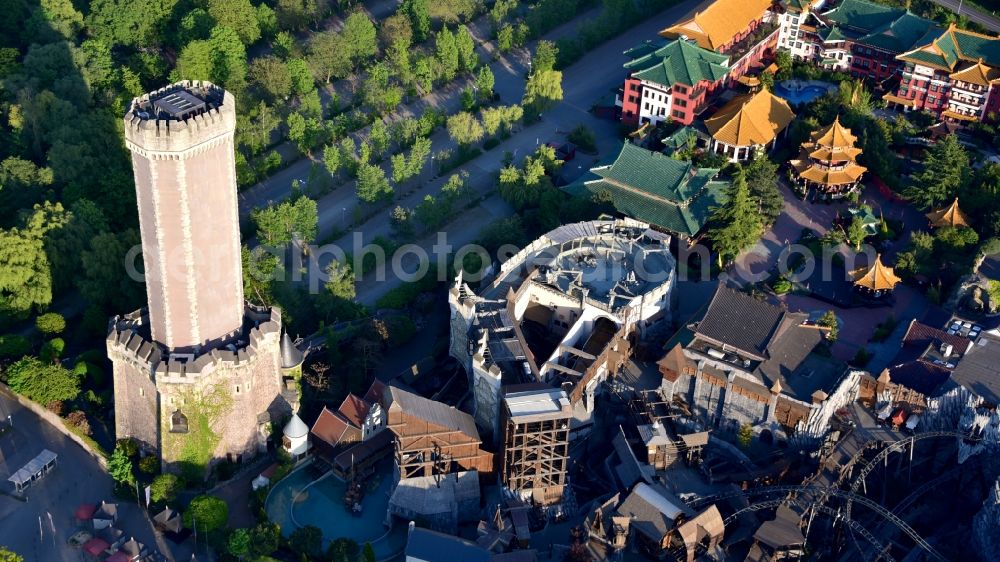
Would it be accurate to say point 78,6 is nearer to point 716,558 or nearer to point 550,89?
point 550,89

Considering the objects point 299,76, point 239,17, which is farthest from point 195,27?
point 299,76

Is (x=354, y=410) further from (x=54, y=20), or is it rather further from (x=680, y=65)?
(x=54, y=20)

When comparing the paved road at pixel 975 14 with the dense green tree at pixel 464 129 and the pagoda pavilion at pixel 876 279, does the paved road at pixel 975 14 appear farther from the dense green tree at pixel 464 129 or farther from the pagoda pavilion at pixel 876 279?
the dense green tree at pixel 464 129

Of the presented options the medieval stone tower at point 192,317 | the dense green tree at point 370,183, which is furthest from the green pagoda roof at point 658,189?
the medieval stone tower at point 192,317

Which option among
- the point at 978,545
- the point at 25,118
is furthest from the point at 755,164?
the point at 25,118

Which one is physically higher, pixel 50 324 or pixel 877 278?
pixel 877 278
